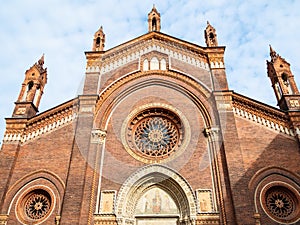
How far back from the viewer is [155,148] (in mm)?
12711

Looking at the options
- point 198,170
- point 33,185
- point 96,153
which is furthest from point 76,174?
point 198,170

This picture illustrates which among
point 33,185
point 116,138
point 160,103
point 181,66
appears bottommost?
point 33,185

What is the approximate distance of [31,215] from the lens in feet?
37.3

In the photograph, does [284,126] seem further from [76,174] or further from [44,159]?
[44,159]

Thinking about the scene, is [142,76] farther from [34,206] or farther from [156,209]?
[34,206]

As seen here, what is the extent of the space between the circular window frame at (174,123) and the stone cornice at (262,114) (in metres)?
2.37

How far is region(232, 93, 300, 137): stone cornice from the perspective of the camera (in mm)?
12516

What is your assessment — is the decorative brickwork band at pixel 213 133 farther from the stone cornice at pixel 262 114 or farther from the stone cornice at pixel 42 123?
the stone cornice at pixel 42 123

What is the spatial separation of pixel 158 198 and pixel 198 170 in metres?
1.97

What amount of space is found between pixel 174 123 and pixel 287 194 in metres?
5.43

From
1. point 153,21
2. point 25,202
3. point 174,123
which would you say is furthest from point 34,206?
point 153,21

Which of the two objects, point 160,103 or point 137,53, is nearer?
point 160,103

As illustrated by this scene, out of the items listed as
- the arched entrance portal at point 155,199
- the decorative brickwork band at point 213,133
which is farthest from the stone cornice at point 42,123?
the decorative brickwork band at point 213,133

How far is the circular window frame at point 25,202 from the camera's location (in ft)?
36.3
